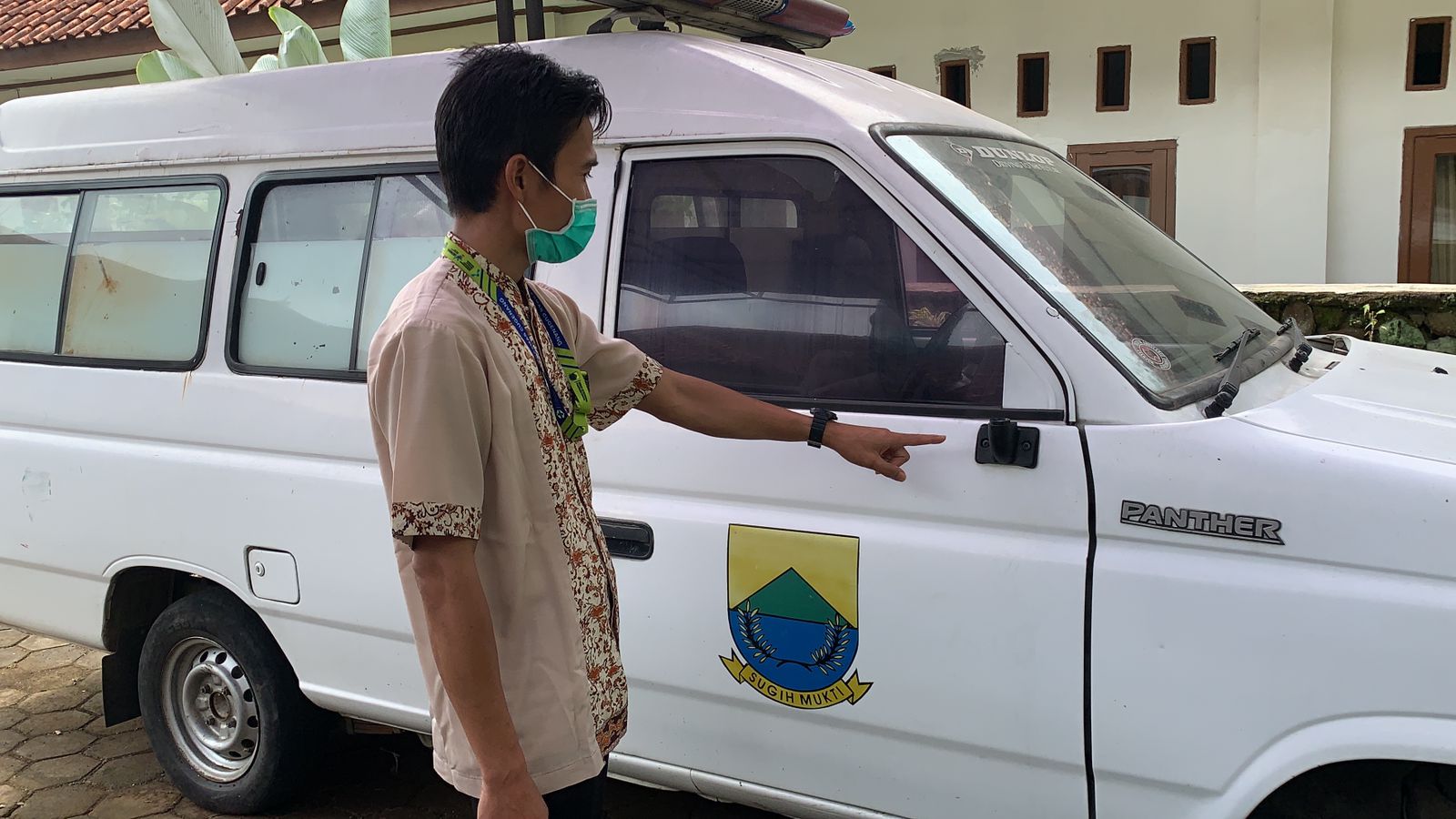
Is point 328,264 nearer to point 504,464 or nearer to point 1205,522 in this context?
point 504,464

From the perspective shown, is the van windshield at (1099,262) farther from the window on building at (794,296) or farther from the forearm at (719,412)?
the forearm at (719,412)

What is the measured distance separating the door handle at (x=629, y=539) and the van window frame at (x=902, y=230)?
39 centimetres

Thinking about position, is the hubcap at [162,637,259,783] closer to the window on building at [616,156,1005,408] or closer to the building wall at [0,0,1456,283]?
the window on building at [616,156,1005,408]

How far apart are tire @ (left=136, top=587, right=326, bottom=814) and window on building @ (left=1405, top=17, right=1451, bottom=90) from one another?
8.47 metres

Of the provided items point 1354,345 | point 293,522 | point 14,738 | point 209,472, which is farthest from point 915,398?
A: point 14,738

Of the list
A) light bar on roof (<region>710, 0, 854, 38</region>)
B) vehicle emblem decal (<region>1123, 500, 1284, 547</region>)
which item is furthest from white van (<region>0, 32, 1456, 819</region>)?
light bar on roof (<region>710, 0, 854, 38</region>)

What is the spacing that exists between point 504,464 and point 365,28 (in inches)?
97.4

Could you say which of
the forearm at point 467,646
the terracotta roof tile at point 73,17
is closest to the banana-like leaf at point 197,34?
the forearm at point 467,646

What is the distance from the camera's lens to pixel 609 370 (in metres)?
2.15

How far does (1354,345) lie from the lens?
3.02 meters

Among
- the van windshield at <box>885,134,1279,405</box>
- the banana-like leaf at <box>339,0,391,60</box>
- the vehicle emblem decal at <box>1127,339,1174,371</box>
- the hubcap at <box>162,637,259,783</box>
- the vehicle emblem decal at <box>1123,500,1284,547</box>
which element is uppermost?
the banana-like leaf at <box>339,0,391,60</box>

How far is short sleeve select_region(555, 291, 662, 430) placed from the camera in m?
2.12

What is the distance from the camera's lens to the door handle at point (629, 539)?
2.56 m

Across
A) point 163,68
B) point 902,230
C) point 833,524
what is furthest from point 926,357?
point 163,68
